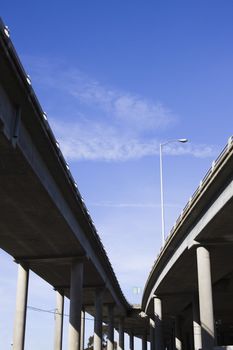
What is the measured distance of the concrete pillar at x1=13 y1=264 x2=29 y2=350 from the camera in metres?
42.6

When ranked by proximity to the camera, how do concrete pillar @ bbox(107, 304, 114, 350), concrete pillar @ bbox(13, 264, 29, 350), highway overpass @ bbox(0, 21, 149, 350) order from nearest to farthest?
highway overpass @ bbox(0, 21, 149, 350) → concrete pillar @ bbox(13, 264, 29, 350) → concrete pillar @ bbox(107, 304, 114, 350)

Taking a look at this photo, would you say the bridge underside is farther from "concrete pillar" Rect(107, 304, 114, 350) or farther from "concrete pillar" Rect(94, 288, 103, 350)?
"concrete pillar" Rect(94, 288, 103, 350)

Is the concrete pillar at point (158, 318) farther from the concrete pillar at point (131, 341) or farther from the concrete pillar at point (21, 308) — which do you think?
the concrete pillar at point (131, 341)

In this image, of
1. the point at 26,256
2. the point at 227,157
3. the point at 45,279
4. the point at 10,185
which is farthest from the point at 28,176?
the point at 45,279

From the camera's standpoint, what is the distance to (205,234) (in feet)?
110

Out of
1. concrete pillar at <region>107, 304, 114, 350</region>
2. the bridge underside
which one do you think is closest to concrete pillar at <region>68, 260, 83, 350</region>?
the bridge underside

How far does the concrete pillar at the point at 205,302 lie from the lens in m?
32.9

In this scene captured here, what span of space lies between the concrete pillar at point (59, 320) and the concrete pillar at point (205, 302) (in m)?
28.9

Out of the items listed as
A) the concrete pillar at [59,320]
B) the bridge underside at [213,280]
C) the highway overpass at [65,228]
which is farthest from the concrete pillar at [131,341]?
the concrete pillar at [59,320]

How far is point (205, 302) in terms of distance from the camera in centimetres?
3400

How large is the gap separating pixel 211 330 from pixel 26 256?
713 inches

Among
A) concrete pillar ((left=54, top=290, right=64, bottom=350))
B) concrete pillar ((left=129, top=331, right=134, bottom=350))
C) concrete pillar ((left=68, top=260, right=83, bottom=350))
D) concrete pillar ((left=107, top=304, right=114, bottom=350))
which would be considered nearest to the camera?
concrete pillar ((left=68, top=260, right=83, bottom=350))

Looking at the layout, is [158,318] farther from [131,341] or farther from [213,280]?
[131,341]

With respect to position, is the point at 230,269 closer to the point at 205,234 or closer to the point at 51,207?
the point at 205,234
